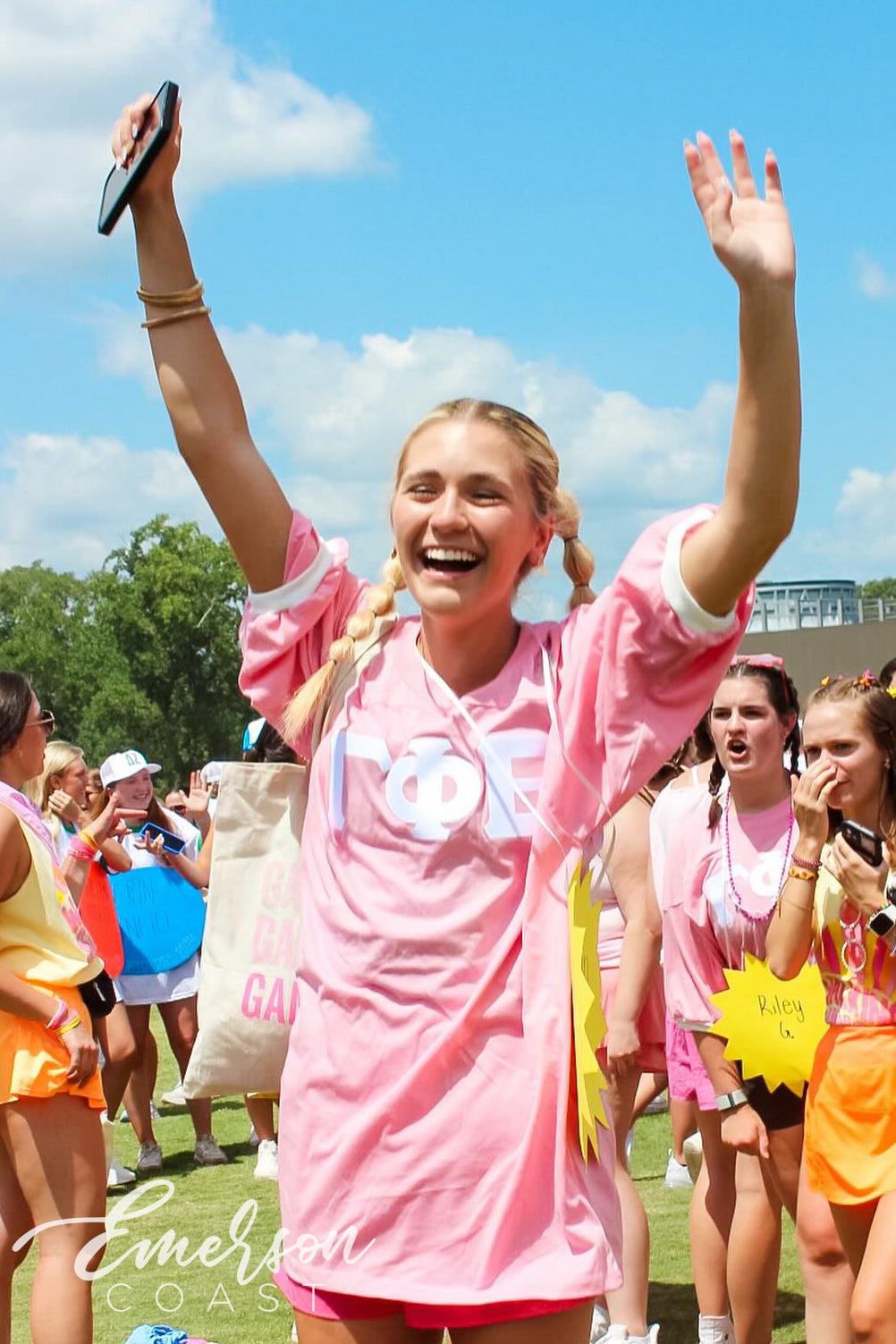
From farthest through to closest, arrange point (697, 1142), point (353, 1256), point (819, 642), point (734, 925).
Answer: point (819, 642), point (697, 1142), point (734, 925), point (353, 1256)

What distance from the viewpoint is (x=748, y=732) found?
16.7 ft

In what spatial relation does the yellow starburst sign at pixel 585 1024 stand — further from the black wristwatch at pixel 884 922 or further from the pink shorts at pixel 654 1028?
the pink shorts at pixel 654 1028

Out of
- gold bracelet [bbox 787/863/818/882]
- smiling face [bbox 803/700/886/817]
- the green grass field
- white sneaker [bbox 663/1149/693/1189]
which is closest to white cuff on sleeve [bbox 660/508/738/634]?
gold bracelet [bbox 787/863/818/882]

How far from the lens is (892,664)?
681 centimetres

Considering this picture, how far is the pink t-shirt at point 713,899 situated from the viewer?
505 cm

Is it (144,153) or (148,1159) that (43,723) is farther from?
(148,1159)

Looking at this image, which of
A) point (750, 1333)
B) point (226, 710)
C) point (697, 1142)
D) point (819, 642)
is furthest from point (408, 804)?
point (226, 710)

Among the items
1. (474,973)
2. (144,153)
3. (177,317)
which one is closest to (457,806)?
(474,973)

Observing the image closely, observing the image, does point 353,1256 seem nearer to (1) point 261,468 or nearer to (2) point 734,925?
(1) point 261,468

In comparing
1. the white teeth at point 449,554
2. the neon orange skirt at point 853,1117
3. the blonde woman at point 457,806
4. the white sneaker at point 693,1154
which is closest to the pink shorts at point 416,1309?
the blonde woman at point 457,806

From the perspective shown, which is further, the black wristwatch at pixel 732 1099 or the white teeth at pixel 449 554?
the black wristwatch at pixel 732 1099

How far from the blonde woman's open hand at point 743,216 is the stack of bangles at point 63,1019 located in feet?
10.2

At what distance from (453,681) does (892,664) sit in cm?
459

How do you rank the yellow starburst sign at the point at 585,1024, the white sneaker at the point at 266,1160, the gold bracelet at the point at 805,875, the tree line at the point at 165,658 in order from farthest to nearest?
the tree line at the point at 165,658 → the white sneaker at the point at 266,1160 → the gold bracelet at the point at 805,875 → the yellow starburst sign at the point at 585,1024
